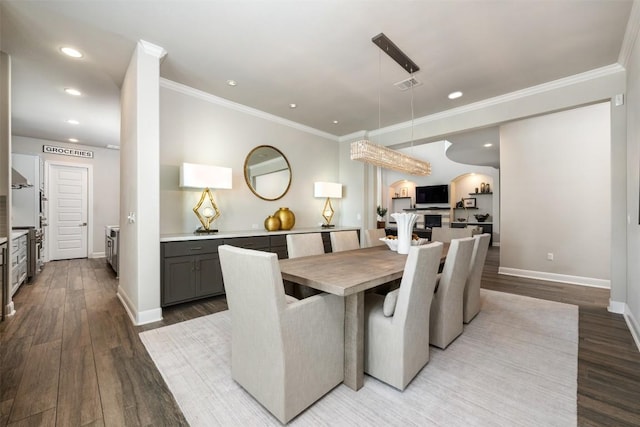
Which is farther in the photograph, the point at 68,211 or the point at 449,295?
the point at 68,211

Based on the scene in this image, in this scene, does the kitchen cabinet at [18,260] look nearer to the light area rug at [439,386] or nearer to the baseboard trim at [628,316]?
the light area rug at [439,386]

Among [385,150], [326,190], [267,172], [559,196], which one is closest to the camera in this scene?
[385,150]

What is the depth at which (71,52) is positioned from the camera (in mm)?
2787

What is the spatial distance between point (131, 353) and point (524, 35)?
14.2 feet

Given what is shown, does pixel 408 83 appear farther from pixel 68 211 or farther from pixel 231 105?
pixel 68 211

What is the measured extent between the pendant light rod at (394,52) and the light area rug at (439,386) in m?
2.74

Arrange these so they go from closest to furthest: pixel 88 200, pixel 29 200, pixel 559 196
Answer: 1. pixel 559 196
2. pixel 29 200
3. pixel 88 200

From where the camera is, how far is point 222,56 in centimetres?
286

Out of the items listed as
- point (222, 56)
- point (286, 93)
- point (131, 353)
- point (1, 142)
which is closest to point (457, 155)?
point (286, 93)

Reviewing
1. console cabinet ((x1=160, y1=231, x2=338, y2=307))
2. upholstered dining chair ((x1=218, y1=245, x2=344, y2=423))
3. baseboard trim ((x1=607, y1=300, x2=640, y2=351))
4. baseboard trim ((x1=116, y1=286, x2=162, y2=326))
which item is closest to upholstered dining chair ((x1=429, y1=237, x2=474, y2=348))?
upholstered dining chair ((x1=218, y1=245, x2=344, y2=423))

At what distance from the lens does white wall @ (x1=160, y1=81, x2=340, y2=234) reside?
3.53 meters

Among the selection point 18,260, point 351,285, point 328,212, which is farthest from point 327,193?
point 18,260

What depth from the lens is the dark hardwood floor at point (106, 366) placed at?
59.0 inches

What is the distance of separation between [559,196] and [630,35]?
8.53ft
